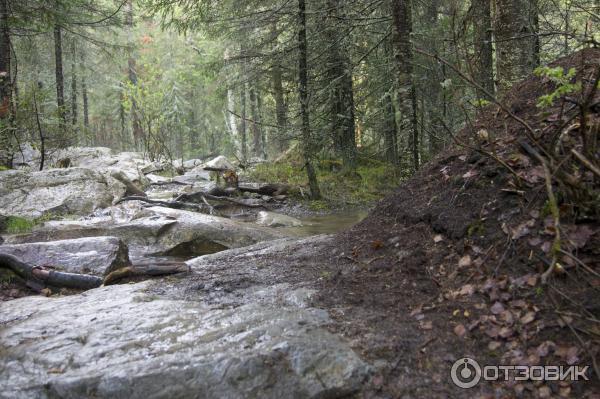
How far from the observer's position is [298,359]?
8.98 feet

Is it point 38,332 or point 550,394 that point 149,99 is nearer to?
point 38,332

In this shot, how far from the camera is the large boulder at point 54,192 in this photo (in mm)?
9227

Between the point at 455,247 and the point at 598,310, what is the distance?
1.16 metres

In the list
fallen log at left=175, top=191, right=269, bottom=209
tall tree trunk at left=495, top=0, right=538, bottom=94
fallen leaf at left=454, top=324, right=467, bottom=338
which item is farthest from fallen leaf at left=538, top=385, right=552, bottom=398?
fallen log at left=175, top=191, right=269, bottom=209

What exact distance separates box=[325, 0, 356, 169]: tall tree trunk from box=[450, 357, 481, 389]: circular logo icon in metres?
9.57

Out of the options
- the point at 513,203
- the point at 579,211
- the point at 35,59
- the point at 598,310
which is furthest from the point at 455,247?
Answer: the point at 35,59

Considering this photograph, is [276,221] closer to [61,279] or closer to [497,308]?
[61,279]

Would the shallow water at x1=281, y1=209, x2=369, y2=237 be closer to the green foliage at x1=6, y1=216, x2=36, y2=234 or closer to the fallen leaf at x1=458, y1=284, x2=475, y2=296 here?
the green foliage at x1=6, y1=216, x2=36, y2=234

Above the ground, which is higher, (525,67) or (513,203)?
(525,67)

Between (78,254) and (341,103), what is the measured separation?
32.4 ft

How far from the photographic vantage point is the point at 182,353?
2881 mm

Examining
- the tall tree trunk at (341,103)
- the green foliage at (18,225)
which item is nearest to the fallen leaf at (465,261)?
the green foliage at (18,225)

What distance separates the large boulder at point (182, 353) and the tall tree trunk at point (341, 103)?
894cm

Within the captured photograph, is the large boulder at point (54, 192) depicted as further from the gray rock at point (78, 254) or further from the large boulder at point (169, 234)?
the gray rock at point (78, 254)
